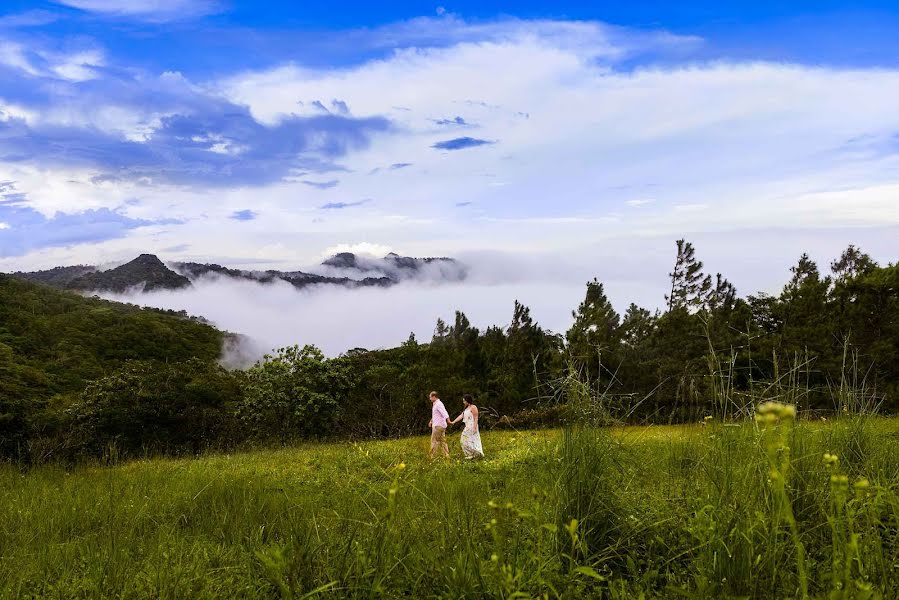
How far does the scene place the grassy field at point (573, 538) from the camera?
9.29 feet

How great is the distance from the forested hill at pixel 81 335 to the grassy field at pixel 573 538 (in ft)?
86.9

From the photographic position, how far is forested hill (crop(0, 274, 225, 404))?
35.4 m

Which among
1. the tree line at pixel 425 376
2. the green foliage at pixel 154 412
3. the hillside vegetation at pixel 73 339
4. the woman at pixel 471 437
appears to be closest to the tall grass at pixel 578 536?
the woman at pixel 471 437

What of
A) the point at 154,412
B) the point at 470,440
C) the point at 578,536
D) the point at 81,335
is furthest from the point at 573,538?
the point at 81,335

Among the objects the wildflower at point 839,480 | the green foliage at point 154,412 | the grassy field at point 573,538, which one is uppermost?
the wildflower at point 839,480

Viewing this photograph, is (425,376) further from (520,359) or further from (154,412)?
(154,412)

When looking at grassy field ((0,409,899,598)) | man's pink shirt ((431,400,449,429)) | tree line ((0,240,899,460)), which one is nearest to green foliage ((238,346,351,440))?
tree line ((0,240,899,460))

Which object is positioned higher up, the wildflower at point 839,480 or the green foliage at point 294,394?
the wildflower at point 839,480

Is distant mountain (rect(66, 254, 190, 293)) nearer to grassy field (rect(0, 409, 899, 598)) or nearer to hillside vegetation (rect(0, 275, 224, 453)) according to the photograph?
hillside vegetation (rect(0, 275, 224, 453))

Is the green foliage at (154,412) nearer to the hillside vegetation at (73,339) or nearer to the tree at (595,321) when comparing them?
the hillside vegetation at (73,339)

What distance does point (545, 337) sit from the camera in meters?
26.2

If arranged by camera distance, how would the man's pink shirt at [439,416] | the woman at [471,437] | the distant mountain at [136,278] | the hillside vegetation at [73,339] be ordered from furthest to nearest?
the distant mountain at [136,278]
the hillside vegetation at [73,339]
the man's pink shirt at [439,416]
the woman at [471,437]

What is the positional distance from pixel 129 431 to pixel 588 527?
789 inches

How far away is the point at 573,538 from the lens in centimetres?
247
